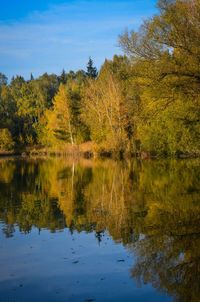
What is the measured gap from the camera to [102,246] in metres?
15.1

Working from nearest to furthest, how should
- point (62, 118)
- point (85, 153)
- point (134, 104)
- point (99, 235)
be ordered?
point (99, 235)
point (134, 104)
point (85, 153)
point (62, 118)

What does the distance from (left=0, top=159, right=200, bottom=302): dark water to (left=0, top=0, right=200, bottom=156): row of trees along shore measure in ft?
23.8

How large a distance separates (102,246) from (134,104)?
136 feet

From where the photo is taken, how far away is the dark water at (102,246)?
11.0m

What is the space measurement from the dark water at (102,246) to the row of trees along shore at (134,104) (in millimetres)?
7263

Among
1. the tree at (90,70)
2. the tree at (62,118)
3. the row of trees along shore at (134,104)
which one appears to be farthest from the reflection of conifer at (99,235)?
the tree at (90,70)

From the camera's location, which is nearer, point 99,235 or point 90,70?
point 99,235

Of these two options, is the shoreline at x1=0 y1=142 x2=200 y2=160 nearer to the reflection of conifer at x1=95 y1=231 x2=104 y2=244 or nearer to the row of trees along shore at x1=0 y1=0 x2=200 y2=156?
the row of trees along shore at x1=0 y1=0 x2=200 y2=156

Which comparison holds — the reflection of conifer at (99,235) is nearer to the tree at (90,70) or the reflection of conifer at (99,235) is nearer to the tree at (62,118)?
the tree at (62,118)

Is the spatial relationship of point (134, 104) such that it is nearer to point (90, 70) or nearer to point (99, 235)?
point (99, 235)

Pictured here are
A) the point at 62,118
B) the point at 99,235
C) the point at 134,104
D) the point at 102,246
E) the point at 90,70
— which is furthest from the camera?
the point at 90,70

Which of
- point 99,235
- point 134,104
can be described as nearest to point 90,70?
point 134,104

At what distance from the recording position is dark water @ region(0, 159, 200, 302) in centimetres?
1096

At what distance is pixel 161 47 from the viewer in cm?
2769
